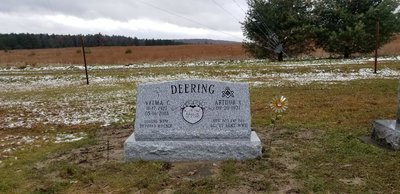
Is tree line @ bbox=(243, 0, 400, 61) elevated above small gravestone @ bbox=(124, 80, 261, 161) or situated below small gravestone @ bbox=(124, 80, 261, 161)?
above

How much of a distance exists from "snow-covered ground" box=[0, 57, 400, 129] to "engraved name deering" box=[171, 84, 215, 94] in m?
4.04

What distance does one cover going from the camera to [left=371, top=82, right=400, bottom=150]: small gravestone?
308 inches

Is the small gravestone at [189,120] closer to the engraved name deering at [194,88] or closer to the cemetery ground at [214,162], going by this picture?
the engraved name deering at [194,88]

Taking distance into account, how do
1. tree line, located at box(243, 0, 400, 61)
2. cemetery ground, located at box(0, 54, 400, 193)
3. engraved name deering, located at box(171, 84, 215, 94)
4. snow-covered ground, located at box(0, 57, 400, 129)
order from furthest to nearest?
1. tree line, located at box(243, 0, 400, 61)
2. snow-covered ground, located at box(0, 57, 400, 129)
3. engraved name deering, located at box(171, 84, 215, 94)
4. cemetery ground, located at box(0, 54, 400, 193)

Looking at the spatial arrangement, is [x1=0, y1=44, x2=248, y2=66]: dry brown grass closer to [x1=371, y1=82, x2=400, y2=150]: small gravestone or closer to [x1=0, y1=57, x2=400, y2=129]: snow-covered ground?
[x1=0, y1=57, x2=400, y2=129]: snow-covered ground

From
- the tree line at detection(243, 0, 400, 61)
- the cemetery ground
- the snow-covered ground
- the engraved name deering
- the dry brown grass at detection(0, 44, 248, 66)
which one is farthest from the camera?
the dry brown grass at detection(0, 44, 248, 66)

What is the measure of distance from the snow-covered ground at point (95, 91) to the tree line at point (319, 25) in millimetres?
10041

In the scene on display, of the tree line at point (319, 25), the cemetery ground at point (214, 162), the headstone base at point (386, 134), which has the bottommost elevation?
the cemetery ground at point (214, 162)

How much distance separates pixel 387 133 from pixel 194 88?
367 cm

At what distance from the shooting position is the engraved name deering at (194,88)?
25.4ft

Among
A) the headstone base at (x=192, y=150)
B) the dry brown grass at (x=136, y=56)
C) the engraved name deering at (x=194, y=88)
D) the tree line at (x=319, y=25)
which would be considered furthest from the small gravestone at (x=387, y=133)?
the dry brown grass at (x=136, y=56)

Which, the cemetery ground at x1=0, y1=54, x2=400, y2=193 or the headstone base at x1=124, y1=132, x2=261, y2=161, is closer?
the cemetery ground at x1=0, y1=54, x2=400, y2=193

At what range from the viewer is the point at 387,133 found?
26.3 feet

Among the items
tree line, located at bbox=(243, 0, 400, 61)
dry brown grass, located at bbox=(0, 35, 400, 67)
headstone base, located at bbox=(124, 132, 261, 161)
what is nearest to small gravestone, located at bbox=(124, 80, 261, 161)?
headstone base, located at bbox=(124, 132, 261, 161)
